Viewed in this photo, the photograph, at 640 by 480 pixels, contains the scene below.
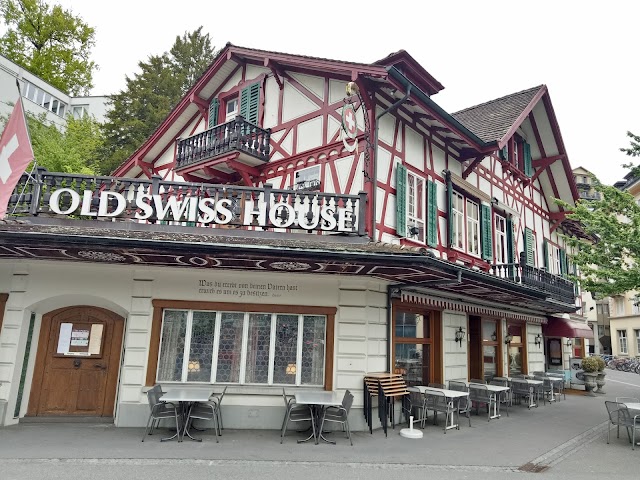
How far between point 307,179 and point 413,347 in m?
4.72

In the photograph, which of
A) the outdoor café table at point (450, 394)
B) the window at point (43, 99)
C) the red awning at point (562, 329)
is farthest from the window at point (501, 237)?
the window at point (43, 99)

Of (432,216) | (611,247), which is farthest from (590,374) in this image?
(432,216)

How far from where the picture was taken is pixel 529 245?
16516mm

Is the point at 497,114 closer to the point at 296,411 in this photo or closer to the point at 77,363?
the point at 296,411

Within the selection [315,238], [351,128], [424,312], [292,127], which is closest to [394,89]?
[351,128]

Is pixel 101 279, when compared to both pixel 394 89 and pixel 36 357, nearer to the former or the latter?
pixel 36 357

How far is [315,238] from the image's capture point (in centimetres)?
822

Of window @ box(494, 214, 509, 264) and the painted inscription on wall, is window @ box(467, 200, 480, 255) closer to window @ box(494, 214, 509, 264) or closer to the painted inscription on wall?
window @ box(494, 214, 509, 264)

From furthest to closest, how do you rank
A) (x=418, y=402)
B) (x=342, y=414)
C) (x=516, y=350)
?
(x=516, y=350)
(x=418, y=402)
(x=342, y=414)

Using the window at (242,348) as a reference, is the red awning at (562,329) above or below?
above

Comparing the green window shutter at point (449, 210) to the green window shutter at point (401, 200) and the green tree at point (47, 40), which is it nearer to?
the green window shutter at point (401, 200)

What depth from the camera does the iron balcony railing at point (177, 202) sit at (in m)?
7.97

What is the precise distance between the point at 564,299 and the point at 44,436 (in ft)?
53.3

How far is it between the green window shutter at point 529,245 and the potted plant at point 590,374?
4149 mm
